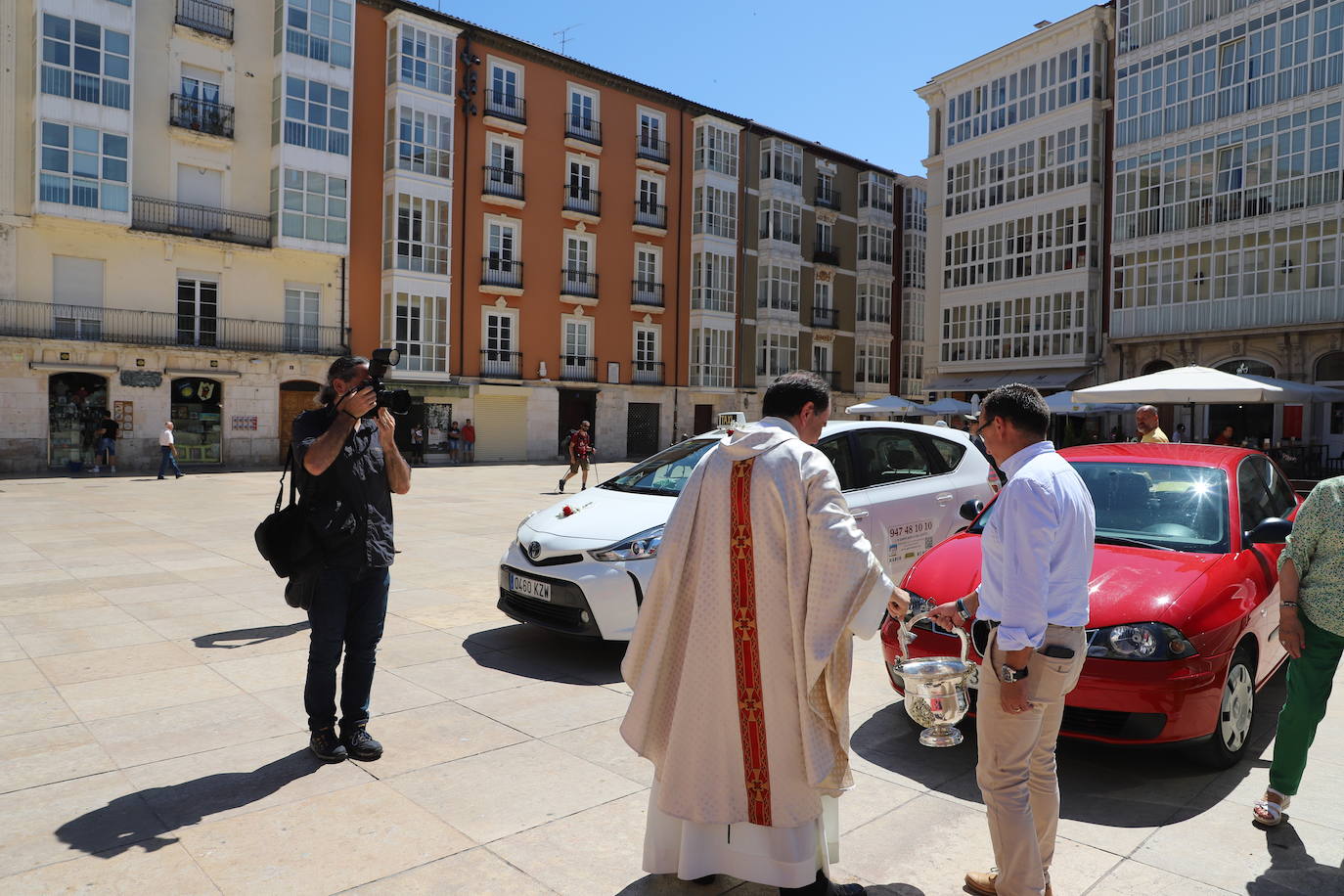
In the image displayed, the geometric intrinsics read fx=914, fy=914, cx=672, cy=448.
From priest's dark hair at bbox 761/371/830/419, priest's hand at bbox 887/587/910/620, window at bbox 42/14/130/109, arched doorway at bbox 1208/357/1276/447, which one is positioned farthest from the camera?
arched doorway at bbox 1208/357/1276/447

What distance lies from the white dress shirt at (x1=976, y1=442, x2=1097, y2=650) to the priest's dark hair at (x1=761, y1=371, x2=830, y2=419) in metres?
0.65

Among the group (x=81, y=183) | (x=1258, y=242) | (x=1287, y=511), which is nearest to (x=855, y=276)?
(x=1258, y=242)

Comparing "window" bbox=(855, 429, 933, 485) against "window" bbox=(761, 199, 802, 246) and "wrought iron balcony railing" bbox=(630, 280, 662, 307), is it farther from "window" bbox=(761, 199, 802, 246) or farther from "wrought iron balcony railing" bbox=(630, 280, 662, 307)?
"window" bbox=(761, 199, 802, 246)

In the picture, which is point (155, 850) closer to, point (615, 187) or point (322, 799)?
point (322, 799)

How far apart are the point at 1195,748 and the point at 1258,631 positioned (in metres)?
0.84

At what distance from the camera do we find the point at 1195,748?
4.18 metres

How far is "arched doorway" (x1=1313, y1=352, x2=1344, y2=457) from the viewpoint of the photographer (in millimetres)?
26375

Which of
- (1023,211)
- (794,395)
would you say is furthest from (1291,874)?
(1023,211)

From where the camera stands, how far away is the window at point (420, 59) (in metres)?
30.8

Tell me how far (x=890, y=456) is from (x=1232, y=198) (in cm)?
2693

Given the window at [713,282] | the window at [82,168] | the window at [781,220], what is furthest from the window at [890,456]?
the window at [781,220]

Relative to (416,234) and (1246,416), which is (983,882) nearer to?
(1246,416)

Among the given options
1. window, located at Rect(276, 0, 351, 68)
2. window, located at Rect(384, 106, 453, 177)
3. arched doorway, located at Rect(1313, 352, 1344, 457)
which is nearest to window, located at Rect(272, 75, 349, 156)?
window, located at Rect(276, 0, 351, 68)

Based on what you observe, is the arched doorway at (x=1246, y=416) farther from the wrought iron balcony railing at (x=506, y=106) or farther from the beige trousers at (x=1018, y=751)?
the beige trousers at (x=1018, y=751)
